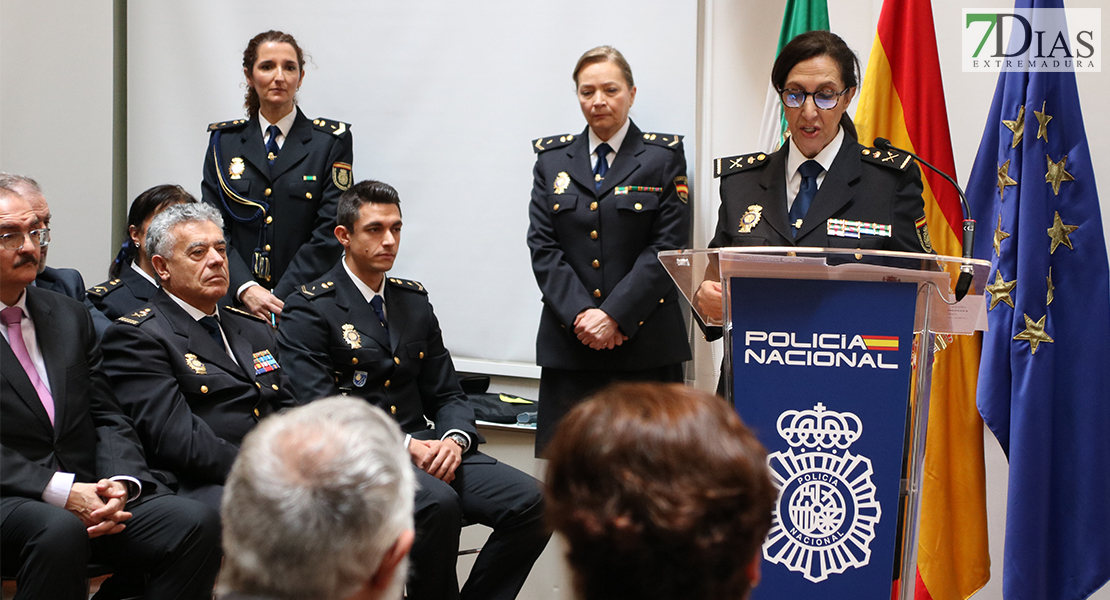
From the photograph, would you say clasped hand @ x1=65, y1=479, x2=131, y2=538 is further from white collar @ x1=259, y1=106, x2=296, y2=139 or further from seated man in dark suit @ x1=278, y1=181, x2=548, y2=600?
white collar @ x1=259, y1=106, x2=296, y2=139

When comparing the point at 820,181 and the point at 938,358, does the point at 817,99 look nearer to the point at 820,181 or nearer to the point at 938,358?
the point at 820,181

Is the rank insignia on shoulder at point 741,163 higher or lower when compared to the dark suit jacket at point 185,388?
higher

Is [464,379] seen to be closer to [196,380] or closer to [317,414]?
[196,380]

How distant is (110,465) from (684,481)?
199 cm

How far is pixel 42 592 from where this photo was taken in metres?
2.15

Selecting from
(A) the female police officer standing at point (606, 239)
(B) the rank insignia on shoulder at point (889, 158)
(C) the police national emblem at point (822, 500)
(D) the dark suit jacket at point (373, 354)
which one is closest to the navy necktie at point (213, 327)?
(D) the dark suit jacket at point (373, 354)

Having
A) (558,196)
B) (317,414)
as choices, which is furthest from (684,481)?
(558,196)

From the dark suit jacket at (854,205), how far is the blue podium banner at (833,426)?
610 millimetres

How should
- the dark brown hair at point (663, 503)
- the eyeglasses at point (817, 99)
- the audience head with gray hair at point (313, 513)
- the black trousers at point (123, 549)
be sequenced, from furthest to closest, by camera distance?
the eyeglasses at point (817, 99) < the black trousers at point (123, 549) < the audience head with gray hair at point (313, 513) < the dark brown hair at point (663, 503)

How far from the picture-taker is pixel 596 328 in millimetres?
3160

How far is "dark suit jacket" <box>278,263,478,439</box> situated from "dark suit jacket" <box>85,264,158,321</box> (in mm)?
464

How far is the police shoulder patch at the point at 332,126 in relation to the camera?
3934 mm

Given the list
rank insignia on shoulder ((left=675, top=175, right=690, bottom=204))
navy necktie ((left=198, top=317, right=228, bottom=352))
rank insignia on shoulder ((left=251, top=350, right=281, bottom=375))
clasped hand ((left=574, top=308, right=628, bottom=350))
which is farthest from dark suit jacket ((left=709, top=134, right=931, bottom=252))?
navy necktie ((left=198, top=317, right=228, bottom=352))

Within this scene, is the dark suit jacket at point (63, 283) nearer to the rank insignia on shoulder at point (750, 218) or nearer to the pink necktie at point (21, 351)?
the pink necktie at point (21, 351)
